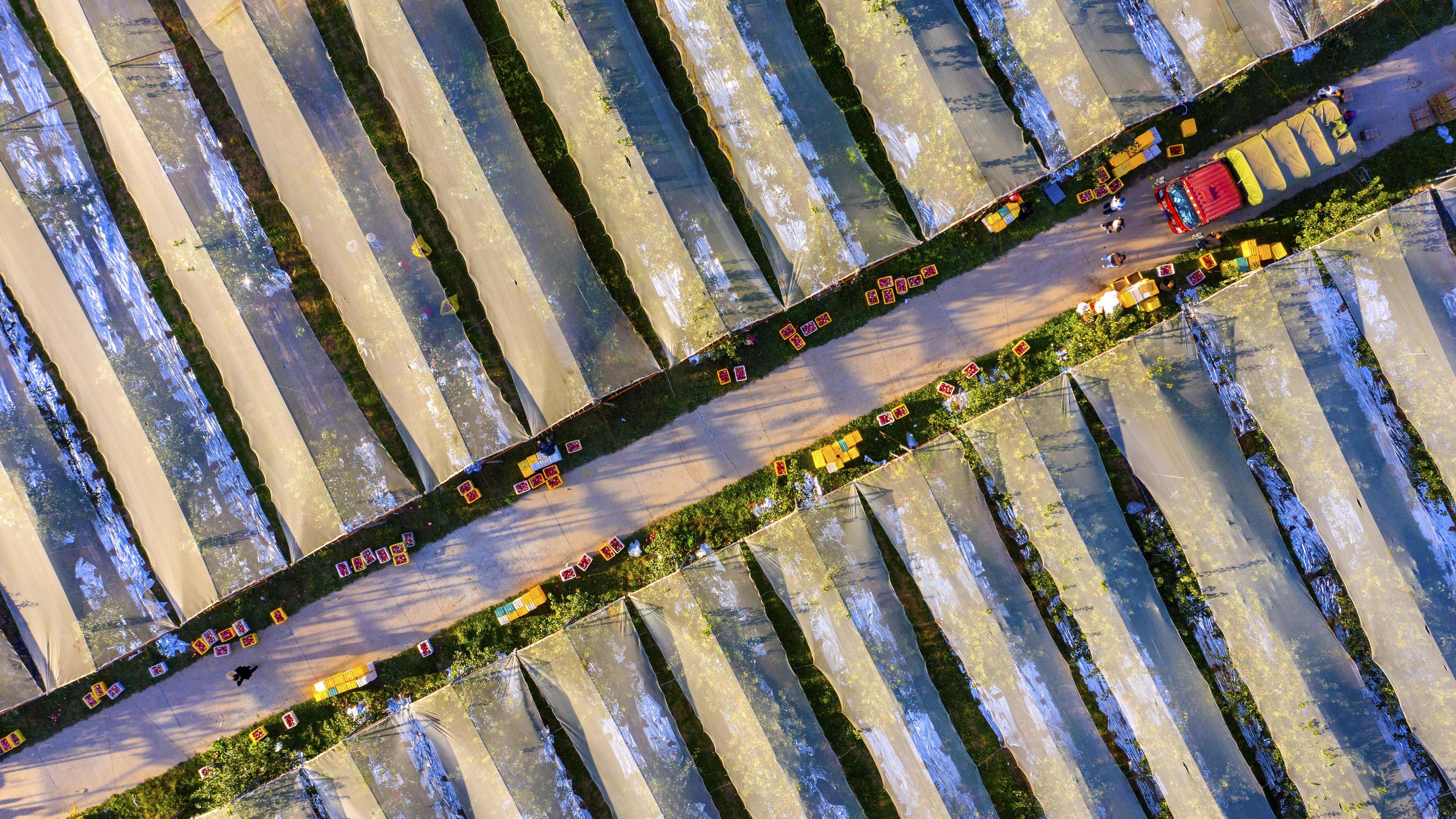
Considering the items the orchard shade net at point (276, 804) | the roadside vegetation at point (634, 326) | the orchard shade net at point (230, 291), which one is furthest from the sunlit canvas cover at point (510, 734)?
the orchard shade net at point (230, 291)

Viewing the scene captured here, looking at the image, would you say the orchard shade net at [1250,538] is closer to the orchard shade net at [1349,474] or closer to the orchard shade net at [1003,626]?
the orchard shade net at [1349,474]

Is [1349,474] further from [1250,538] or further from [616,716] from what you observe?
[616,716]

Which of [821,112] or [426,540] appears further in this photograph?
[426,540]

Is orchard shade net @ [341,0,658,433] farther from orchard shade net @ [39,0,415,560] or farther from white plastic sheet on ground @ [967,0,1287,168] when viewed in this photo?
white plastic sheet on ground @ [967,0,1287,168]

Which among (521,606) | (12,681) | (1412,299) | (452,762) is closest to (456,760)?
(452,762)

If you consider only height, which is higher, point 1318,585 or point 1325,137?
point 1325,137

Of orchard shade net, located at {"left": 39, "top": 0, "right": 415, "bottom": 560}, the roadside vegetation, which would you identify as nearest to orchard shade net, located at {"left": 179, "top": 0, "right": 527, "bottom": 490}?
the roadside vegetation

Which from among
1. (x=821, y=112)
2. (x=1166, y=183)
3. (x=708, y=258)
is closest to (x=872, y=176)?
(x=821, y=112)

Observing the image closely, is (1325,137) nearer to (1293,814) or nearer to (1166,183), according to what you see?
(1166,183)
